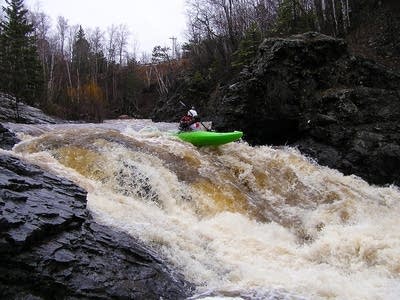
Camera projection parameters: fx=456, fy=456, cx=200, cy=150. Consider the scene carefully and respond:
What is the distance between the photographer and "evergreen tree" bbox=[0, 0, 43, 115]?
23.4 m

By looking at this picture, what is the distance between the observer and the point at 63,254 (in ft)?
15.9

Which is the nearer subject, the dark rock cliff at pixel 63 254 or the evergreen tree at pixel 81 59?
the dark rock cliff at pixel 63 254

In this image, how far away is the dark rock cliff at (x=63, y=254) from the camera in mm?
4469

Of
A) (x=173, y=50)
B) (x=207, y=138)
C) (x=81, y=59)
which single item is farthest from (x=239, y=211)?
(x=173, y=50)

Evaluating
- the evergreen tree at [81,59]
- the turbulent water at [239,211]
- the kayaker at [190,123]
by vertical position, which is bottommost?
the turbulent water at [239,211]

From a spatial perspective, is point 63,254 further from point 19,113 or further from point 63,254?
point 19,113

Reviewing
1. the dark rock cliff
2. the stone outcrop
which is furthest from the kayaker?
the stone outcrop

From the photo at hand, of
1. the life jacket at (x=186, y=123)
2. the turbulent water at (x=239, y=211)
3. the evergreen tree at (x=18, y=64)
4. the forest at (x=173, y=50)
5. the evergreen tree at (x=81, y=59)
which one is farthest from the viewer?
the evergreen tree at (x=81, y=59)

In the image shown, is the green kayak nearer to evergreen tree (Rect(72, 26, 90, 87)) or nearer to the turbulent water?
the turbulent water

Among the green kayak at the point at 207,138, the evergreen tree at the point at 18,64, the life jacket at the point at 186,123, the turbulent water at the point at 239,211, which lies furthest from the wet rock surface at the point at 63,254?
the evergreen tree at the point at 18,64

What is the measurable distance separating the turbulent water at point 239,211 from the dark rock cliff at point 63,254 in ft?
1.26

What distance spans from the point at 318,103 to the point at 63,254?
10.7 meters

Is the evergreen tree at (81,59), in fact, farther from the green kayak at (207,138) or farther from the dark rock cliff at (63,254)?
the dark rock cliff at (63,254)

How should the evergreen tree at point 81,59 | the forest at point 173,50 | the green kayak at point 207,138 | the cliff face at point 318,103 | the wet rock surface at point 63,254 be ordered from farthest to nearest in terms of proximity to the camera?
the evergreen tree at point 81,59
the forest at point 173,50
the cliff face at point 318,103
the green kayak at point 207,138
the wet rock surface at point 63,254
